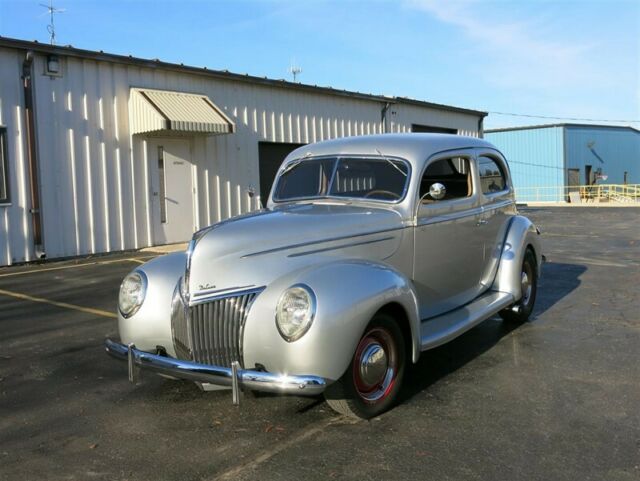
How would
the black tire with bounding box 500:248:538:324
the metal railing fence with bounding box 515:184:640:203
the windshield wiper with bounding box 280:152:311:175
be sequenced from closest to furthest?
the windshield wiper with bounding box 280:152:311:175, the black tire with bounding box 500:248:538:324, the metal railing fence with bounding box 515:184:640:203

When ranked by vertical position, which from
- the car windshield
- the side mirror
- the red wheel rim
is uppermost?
the car windshield

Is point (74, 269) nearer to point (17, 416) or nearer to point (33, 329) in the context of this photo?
point (33, 329)

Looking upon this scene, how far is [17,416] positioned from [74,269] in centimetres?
660

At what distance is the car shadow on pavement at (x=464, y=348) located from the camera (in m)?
4.46

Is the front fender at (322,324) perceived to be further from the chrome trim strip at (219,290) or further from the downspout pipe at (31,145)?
the downspout pipe at (31,145)

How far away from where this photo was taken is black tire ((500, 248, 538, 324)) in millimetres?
6035

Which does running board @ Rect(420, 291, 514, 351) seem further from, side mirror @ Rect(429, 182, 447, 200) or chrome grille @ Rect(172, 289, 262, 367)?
chrome grille @ Rect(172, 289, 262, 367)

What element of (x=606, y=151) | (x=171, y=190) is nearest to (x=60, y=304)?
(x=171, y=190)

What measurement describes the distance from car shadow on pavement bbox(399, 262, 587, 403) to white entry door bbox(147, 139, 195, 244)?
787 centimetres

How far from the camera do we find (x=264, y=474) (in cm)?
304

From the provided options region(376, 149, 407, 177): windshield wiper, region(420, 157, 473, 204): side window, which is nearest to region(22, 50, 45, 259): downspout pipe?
region(376, 149, 407, 177): windshield wiper

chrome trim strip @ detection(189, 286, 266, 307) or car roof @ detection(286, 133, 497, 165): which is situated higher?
car roof @ detection(286, 133, 497, 165)

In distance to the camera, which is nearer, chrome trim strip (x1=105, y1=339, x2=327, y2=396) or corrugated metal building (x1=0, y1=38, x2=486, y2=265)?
chrome trim strip (x1=105, y1=339, x2=327, y2=396)

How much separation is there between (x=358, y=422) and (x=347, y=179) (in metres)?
2.06
